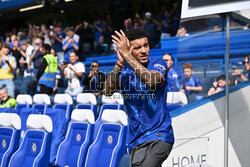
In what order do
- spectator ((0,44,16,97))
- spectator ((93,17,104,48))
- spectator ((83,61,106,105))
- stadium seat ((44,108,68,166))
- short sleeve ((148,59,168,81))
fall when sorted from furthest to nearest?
spectator ((93,17,104,48)) → spectator ((0,44,16,97)) → spectator ((83,61,106,105)) → stadium seat ((44,108,68,166)) → short sleeve ((148,59,168,81))

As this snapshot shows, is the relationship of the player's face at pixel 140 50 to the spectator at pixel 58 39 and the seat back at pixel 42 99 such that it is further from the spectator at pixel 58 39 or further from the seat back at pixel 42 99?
the spectator at pixel 58 39

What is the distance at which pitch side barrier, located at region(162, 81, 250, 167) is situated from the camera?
122 inches

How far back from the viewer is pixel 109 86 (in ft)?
8.87

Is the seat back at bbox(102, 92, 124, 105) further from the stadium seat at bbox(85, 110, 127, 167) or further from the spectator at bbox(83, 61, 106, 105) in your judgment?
the stadium seat at bbox(85, 110, 127, 167)

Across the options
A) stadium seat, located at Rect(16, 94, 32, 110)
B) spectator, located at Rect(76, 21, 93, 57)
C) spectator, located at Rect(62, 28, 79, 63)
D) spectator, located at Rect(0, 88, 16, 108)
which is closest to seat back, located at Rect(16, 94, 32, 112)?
stadium seat, located at Rect(16, 94, 32, 110)

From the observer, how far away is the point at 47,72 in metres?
8.00

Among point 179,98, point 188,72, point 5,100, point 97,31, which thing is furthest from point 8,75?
point 188,72

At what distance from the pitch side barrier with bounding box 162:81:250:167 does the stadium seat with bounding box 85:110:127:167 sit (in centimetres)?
120

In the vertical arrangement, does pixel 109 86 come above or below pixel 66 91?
above

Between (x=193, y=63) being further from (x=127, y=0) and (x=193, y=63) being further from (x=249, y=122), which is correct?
(x=127, y=0)

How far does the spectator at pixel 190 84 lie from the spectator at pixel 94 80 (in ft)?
13.7

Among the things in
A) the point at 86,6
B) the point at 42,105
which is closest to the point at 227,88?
the point at 42,105

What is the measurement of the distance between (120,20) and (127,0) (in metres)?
3.75

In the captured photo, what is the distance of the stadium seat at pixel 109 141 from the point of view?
446 centimetres
